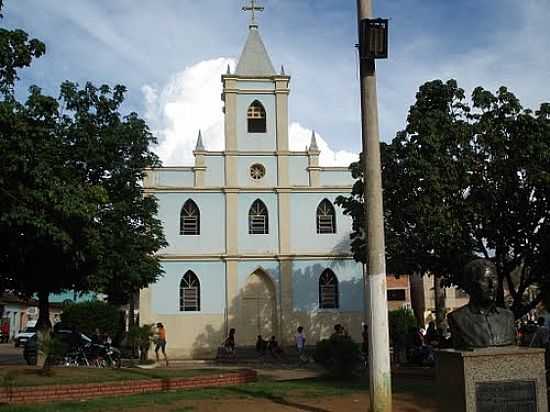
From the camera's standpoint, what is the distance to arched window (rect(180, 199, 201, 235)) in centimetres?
3228

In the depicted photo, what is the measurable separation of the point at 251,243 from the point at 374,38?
73.6 feet

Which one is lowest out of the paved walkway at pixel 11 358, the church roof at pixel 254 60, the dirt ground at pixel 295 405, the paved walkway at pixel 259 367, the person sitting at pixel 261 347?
the paved walkway at pixel 259 367

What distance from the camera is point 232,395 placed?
13.3m

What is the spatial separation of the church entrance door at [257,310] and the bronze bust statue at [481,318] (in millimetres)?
23568

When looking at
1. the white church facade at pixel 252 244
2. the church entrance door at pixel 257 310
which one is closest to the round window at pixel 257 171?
the white church facade at pixel 252 244

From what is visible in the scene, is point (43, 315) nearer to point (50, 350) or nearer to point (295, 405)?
point (50, 350)

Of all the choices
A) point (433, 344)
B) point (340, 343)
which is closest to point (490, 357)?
point (340, 343)

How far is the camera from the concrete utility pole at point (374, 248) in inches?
397

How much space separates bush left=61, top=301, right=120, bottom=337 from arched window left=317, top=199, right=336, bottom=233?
39.3 ft

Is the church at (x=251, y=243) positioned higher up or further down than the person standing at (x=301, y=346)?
higher up

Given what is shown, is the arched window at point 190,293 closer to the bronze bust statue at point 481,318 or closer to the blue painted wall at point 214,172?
the blue painted wall at point 214,172

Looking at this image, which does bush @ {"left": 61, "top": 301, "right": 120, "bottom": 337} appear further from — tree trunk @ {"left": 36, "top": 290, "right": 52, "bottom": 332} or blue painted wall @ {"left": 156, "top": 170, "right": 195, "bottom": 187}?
tree trunk @ {"left": 36, "top": 290, "right": 52, "bottom": 332}

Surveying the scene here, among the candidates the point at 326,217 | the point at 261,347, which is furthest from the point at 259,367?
the point at 326,217

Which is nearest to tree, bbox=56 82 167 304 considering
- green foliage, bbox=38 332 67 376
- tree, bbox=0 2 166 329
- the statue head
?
tree, bbox=0 2 166 329
